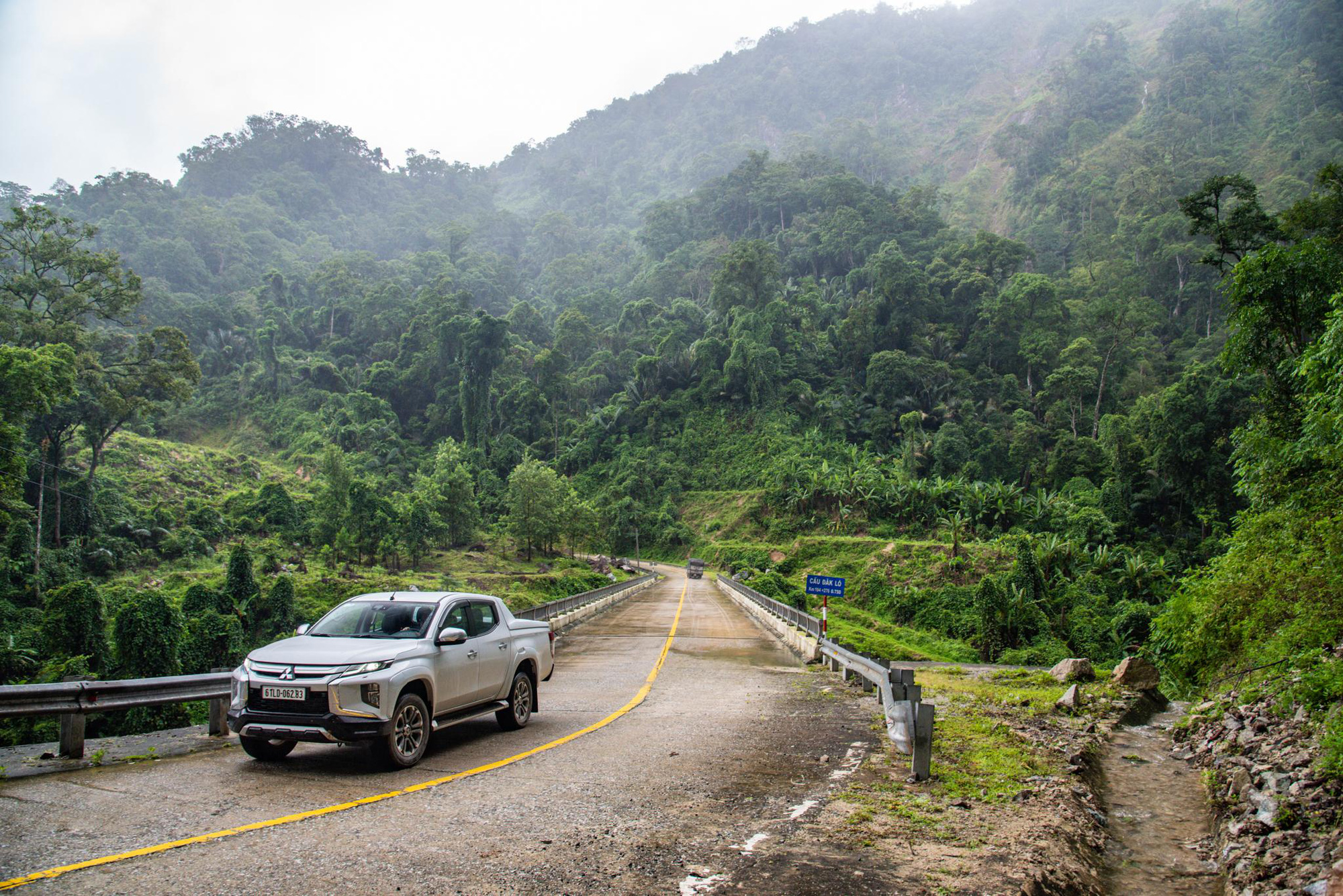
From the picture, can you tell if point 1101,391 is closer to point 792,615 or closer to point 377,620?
point 792,615

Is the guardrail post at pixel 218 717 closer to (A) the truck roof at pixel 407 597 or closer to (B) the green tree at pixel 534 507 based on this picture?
(A) the truck roof at pixel 407 597

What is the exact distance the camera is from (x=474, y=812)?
5.92m

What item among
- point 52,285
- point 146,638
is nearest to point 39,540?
point 52,285

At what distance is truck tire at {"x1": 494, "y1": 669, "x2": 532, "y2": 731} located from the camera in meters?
9.66

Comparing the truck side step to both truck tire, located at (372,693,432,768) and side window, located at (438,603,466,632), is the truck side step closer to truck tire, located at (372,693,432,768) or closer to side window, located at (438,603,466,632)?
truck tire, located at (372,693,432,768)

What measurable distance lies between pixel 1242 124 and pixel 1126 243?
169ft

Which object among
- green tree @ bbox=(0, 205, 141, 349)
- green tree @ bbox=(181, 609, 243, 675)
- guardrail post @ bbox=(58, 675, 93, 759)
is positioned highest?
A: green tree @ bbox=(0, 205, 141, 349)

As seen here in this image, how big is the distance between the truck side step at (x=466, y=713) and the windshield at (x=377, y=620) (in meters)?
0.96

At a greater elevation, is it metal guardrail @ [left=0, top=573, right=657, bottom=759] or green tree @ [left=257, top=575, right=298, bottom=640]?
metal guardrail @ [left=0, top=573, right=657, bottom=759]

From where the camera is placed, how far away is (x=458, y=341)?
98.8m

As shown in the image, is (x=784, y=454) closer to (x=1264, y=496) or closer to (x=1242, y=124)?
(x=1264, y=496)

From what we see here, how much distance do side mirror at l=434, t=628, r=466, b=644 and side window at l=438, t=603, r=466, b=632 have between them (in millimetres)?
166

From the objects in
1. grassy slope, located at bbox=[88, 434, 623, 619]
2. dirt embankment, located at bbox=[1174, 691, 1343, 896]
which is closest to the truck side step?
dirt embankment, located at bbox=[1174, 691, 1343, 896]

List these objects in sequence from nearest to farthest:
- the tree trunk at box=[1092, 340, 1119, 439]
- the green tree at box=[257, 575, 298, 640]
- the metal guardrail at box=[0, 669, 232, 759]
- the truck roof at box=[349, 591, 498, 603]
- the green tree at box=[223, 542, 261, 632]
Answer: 1. the metal guardrail at box=[0, 669, 232, 759]
2. the truck roof at box=[349, 591, 498, 603]
3. the green tree at box=[257, 575, 298, 640]
4. the green tree at box=[223, 542, 261, 632]
5. the tree trunk at box=[1092, 340, 1119, 439]
